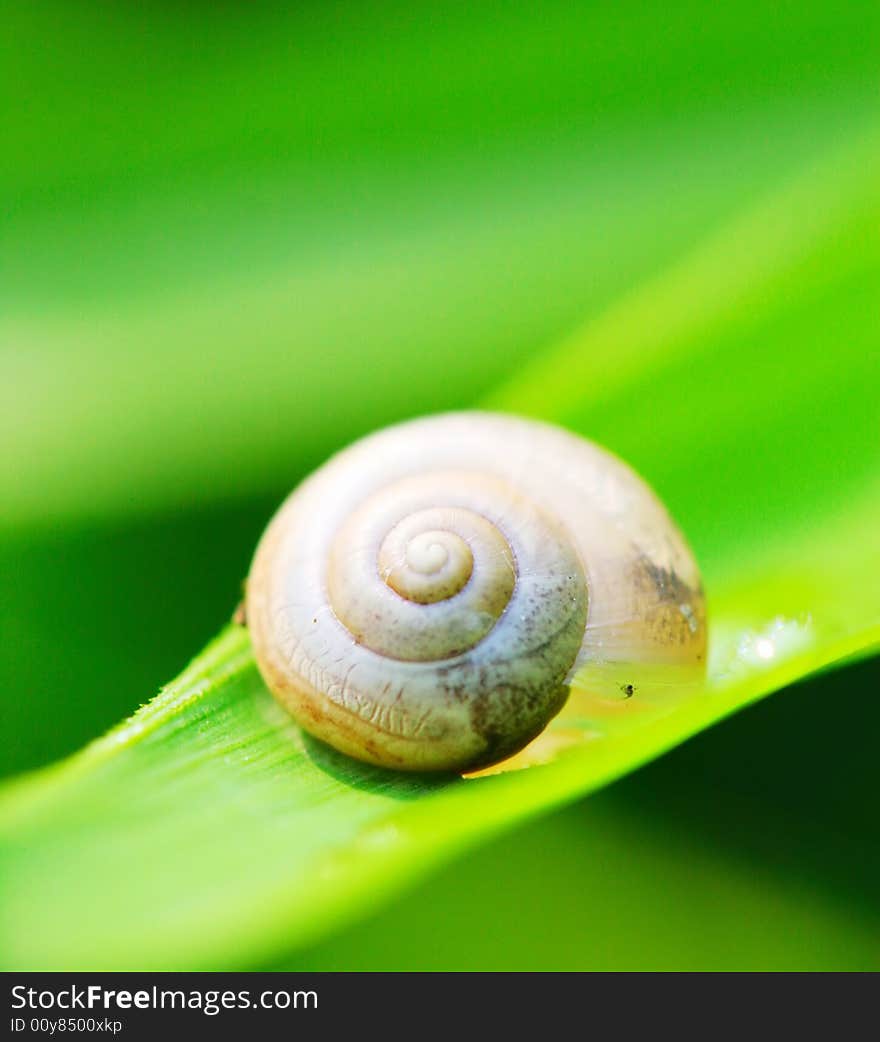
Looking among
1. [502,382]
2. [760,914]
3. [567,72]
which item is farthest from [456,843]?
[567,72]

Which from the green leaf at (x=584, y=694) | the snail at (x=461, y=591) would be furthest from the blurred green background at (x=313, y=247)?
the snail at (x=461, y=591)

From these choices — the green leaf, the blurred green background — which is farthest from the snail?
the blurred green background

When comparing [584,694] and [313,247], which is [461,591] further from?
[313,247]

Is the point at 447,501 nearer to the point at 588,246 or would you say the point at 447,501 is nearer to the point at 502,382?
the point at 502,382

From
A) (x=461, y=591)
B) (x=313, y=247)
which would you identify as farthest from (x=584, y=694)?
(x=313, y=247)

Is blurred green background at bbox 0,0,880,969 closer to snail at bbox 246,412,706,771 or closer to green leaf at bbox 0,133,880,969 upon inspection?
green leaf at bbox 0,133,880,969

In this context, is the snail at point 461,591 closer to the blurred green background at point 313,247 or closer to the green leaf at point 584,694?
the green leaf at point 584,694
